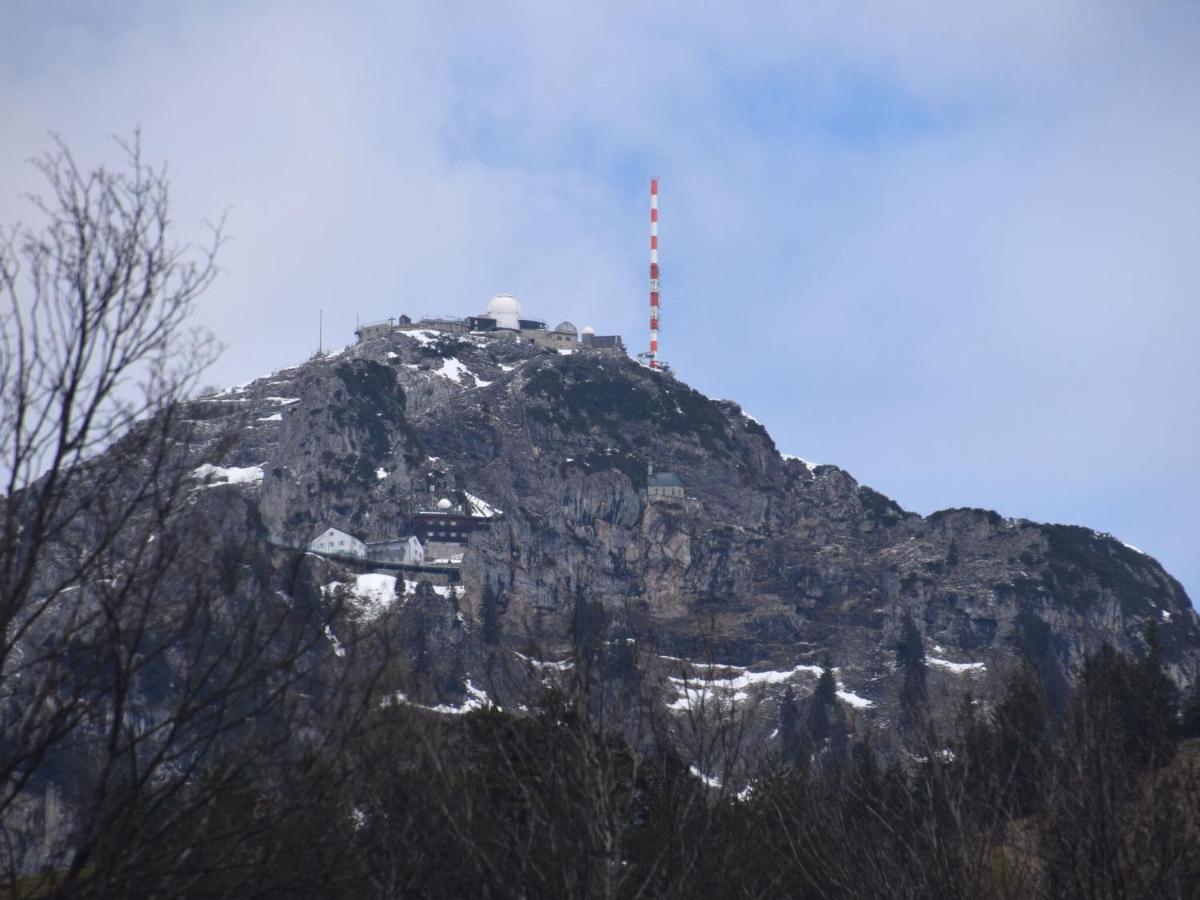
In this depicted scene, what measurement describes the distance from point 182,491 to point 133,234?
352 cm

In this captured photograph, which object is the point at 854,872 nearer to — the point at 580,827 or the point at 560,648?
the point at 580,827

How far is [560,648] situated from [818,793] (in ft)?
383

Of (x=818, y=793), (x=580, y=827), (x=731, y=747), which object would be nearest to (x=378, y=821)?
(x=580, y=827)

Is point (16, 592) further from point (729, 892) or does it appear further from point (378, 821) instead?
point (729, 892)

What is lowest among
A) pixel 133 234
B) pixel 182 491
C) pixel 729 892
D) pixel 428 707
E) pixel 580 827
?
pixel 729 892

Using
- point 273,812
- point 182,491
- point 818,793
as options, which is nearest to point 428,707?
point 182,491

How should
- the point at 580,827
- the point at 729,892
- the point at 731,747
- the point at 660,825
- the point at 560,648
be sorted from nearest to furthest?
the point at 580,827
the point at 731,747
the point at 729,892
the point at 660,825
the point at 560,648

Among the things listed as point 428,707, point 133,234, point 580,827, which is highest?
point 133,234

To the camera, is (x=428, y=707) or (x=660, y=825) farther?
(x=660, y=825)

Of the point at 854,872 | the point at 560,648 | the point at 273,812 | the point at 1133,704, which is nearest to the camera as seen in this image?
the point at 273,812

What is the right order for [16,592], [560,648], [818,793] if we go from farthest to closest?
1. [560,648]
2. [818,793]
3. [16,592]

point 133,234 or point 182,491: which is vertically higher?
point 133,234

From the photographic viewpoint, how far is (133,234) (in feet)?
54.0

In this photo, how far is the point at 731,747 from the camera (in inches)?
993
